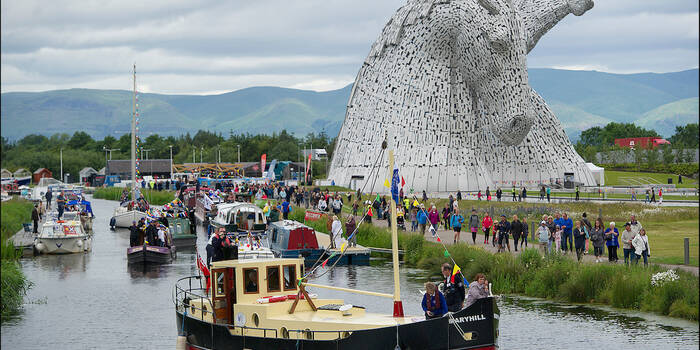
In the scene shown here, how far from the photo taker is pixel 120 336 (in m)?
27.2

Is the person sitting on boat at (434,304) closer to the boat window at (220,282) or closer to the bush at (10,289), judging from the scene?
the boat window at (220,282)

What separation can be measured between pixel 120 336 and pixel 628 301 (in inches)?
655

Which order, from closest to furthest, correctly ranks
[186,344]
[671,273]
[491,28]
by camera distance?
[186,344], [671,273], [491,28]

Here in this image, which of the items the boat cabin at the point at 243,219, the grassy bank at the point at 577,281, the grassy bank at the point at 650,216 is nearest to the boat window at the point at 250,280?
the grassy bank at the point at 577,281

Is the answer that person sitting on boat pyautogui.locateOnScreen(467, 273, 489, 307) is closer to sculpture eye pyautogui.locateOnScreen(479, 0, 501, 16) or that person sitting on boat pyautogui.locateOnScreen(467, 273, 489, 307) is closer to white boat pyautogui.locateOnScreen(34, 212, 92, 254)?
white boat pyautogui.locateOnScreen(34, 212, 92, 254)

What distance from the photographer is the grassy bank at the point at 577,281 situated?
26.4 metres

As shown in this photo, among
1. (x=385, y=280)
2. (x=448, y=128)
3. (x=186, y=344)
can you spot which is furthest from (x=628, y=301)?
(x=448, y=128)

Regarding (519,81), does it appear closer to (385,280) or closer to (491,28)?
(491,28)

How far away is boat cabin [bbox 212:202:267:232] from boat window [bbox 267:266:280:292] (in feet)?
103

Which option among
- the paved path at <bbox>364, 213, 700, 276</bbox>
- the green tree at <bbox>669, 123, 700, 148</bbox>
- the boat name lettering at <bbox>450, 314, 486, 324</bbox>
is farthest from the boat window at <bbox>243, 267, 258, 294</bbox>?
the green tree at <bbox>669, 123, 700, 148</bbox>

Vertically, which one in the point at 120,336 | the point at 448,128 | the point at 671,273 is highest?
the point at 448,128

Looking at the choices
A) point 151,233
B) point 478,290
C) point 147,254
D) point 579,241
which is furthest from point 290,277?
point 151,233

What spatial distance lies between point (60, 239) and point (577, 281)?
99.1ft

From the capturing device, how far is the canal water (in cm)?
2502
